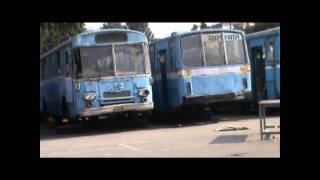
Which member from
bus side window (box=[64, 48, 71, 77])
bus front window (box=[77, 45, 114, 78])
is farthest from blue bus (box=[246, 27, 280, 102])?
bus side window (box=[64, 48, 71, 77])

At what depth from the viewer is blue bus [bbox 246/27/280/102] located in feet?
61.7

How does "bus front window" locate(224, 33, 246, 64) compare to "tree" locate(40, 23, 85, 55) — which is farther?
"tree" locate(40, 23, 85, 55)

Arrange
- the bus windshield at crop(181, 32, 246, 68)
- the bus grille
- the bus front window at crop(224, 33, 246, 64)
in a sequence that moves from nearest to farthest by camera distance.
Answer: the bus grille, the bus windshield at crop(181, 32, 246, 68), the bus front window at crop(224, 33, 246, 64)

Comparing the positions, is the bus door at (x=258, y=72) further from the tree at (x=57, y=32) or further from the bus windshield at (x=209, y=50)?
the tree at (x=57, y=32)

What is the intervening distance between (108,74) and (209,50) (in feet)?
11.0

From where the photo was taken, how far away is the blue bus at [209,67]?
687 inches

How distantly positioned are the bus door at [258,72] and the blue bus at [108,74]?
4.93 metres

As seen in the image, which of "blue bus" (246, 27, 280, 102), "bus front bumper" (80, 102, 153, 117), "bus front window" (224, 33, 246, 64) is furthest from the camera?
"blue bus" (246, 27, 280, 102)

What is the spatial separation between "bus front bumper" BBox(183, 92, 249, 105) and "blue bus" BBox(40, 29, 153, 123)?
1.34 meters

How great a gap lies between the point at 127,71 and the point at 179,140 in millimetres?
3702

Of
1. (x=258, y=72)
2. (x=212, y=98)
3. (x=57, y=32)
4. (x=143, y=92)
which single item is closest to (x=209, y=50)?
(x=212, y=98)

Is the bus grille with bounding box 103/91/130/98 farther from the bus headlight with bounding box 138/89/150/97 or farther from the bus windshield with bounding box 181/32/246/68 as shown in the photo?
the bus windshield with bounding box 181/32/246/68
